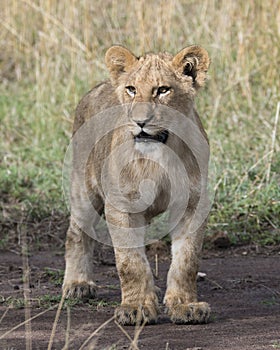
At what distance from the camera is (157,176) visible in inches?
158

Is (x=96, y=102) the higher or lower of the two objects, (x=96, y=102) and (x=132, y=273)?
the higher

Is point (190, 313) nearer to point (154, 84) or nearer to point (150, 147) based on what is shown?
point (150, 147)

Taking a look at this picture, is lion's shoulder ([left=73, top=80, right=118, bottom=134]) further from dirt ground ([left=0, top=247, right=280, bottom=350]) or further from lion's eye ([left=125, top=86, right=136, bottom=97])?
dirt ground ([left=0, top=247, right=280, bottom=350])

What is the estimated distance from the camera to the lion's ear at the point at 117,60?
4.13 meters

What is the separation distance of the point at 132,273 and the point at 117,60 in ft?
3.32

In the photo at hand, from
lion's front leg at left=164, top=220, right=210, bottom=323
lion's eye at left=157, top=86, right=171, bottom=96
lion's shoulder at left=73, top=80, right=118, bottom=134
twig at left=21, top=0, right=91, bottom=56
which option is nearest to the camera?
lion's eye at left=157, top=86, right=171, bottom=96

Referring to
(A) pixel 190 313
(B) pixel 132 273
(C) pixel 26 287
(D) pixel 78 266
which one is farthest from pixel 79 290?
(A) pixel 190 313

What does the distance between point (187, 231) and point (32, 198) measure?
8.88ft

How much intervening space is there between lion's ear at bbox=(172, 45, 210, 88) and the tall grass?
2027 mm

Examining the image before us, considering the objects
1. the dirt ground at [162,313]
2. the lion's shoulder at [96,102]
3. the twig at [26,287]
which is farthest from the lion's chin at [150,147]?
the twig at [26,287]

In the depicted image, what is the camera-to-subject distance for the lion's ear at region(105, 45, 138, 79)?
413cm

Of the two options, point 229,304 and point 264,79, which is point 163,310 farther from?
point 264,79

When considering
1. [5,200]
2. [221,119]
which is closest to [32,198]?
[5,200]

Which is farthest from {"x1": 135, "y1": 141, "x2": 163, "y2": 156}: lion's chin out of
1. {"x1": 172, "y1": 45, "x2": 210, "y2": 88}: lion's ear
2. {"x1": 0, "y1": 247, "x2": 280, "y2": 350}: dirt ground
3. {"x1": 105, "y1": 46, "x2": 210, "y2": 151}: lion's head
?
{"x1": 0, "y1": 247, "x2": 280, "y2": 350}: dirt ground
